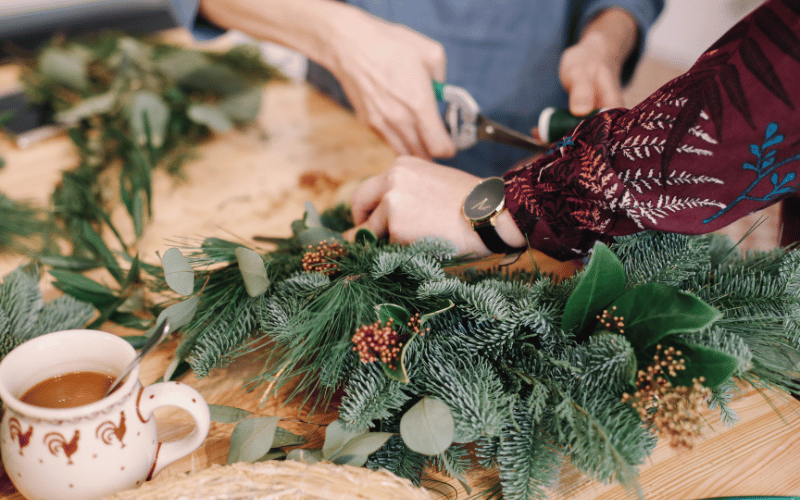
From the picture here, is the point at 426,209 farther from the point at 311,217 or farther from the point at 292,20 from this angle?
the point at 292,20

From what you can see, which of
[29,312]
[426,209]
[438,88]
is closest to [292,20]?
[438,88]

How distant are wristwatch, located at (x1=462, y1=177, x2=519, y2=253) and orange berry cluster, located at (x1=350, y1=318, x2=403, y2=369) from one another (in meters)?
0.17

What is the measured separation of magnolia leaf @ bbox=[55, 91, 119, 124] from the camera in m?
0.94

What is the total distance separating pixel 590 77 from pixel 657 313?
1.71ft

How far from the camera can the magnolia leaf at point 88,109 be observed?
936 millimetres

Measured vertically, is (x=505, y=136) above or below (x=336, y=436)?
above

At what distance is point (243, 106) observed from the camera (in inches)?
39.4

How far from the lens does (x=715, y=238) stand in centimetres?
59

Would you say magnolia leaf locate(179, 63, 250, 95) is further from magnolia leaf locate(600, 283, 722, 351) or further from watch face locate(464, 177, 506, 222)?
magnolia leaf locate(600, 283, 722, 351)

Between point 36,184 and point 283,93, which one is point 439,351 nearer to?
point 36,184

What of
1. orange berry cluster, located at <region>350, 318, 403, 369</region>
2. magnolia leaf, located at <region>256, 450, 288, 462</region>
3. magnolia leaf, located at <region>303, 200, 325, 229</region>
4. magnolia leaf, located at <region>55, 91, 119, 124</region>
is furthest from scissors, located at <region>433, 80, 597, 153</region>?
magnolia leaf, located at <region>55, 91, 119, 124</region>

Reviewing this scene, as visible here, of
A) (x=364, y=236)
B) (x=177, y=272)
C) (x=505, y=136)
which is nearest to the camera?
(x=177, y=272)

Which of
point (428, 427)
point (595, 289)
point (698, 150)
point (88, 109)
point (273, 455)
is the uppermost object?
point (698, 150)

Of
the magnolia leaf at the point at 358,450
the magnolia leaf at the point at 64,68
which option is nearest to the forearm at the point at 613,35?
the magnolia leaf at the point at 358,450
